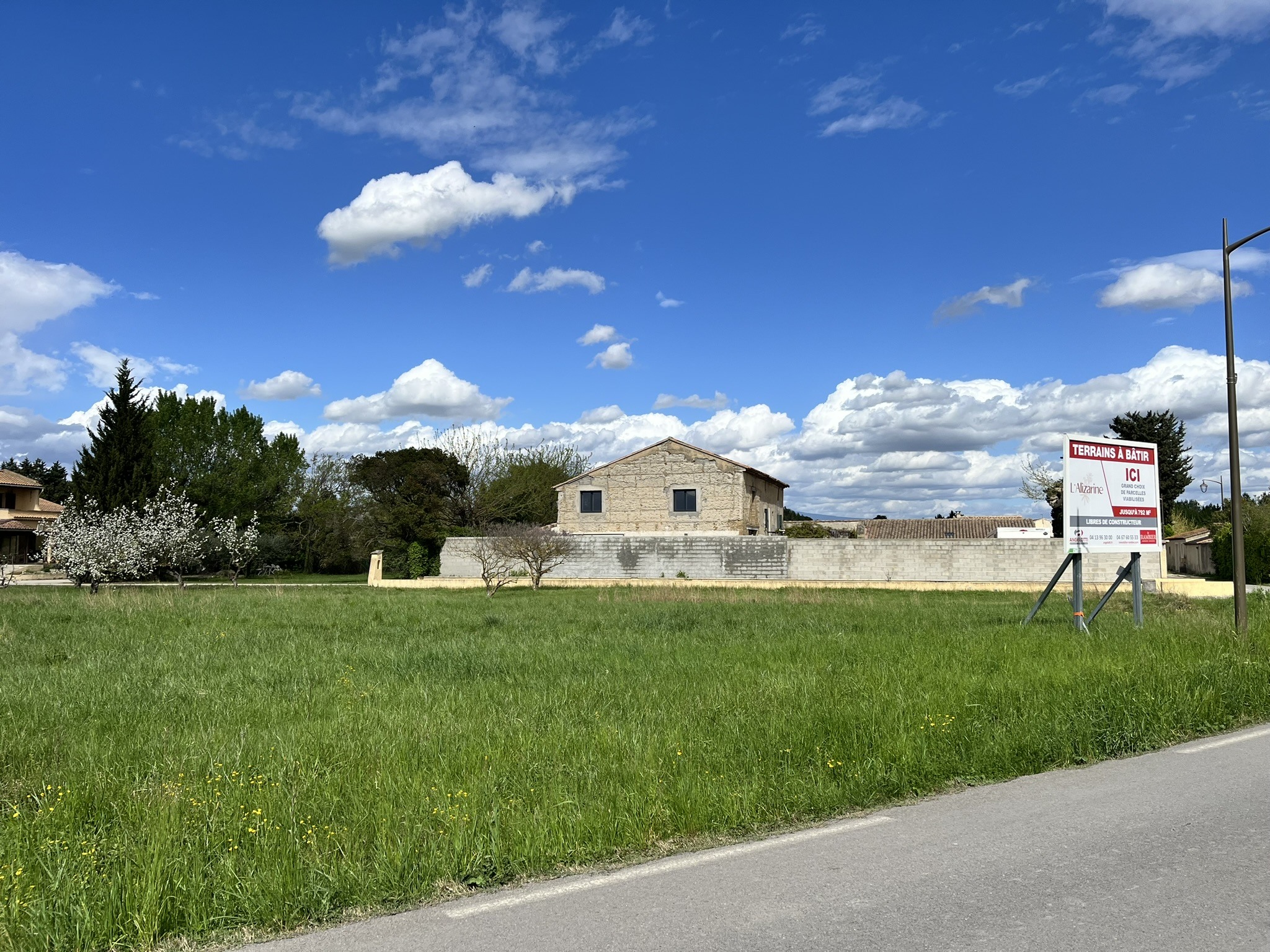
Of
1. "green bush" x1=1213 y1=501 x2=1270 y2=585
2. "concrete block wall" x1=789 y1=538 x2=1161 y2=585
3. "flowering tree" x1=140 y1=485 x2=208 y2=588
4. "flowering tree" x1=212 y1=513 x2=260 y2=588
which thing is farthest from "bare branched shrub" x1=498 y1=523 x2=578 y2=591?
"green bush" x1=1213 y1=501 x2=1270 y2=585

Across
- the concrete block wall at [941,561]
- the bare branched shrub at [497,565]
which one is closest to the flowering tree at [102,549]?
the bare branched shrub at [497,565]

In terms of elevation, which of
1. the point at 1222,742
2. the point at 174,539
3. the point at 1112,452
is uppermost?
the point at 1112,452

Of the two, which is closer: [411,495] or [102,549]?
[102,549]

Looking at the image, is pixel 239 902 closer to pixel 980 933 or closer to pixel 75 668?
pixel 980 933

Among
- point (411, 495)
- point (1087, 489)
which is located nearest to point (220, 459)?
point (411, 495)

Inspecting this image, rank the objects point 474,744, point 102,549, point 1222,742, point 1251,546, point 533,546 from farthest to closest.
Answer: point 1251,546
point 533,546
point 102,549
point 1222,742
point 474,744

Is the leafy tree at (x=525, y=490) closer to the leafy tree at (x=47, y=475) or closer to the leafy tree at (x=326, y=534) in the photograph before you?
Result: the leafy tree at (x=326, y=534)

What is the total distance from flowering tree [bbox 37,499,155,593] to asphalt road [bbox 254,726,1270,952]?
1277 inches

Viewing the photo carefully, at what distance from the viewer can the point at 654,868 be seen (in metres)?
5.04

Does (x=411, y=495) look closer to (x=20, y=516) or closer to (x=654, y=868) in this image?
(x=20, y=516)

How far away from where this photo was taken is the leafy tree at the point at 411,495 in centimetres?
5531

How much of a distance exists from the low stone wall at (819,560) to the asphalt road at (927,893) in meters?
38.8

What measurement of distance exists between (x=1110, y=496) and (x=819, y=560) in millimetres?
29574

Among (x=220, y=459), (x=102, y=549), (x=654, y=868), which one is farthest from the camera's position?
(x=220, y=459)
